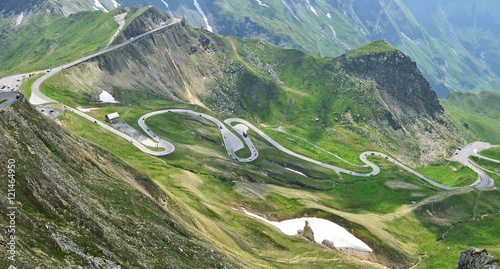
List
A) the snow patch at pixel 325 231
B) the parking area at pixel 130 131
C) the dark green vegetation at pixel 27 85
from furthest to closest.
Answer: the parking area at pixel 130 131
the dark green vegetation at pixel 27 85
the snow patch at pixel 325 231

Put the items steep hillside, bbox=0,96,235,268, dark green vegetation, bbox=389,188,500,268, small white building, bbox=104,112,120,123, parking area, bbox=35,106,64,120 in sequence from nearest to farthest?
steep hillside, bbox=0,96,235,268 → dark green vegetation, bbox=389,188,500,268 → parking area, bbox=35,106,64,120 → small white building, bbox=104,112,120,123

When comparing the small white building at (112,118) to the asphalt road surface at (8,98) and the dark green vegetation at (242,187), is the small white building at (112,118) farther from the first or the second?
the asphalt road surface at (8,98)

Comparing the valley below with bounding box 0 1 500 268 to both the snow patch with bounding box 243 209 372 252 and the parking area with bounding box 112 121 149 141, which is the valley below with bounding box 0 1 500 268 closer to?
the snow patch with bounding box 243 209 372 252

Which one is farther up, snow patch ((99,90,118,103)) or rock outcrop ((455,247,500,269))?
snow patch ((99,90,118,103))

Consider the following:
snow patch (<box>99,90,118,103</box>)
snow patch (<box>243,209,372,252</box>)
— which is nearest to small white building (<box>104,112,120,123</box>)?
snow patch (<box>99,90,118,103</box>)

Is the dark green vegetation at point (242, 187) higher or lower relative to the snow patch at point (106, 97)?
lower

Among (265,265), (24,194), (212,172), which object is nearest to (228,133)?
(212,172)

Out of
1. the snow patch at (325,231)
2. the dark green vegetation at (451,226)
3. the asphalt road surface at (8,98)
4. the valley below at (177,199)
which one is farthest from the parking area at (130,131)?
the dark green vegetation at (451,226)

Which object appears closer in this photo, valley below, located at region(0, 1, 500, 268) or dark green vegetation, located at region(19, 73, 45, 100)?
valley below, located at region(0, 1, 500, 268)

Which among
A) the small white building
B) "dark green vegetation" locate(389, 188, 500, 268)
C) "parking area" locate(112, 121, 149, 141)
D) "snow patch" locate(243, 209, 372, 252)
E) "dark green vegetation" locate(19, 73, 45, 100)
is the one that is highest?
"dark green vegetation" locate(19, 73, 45, 100)
